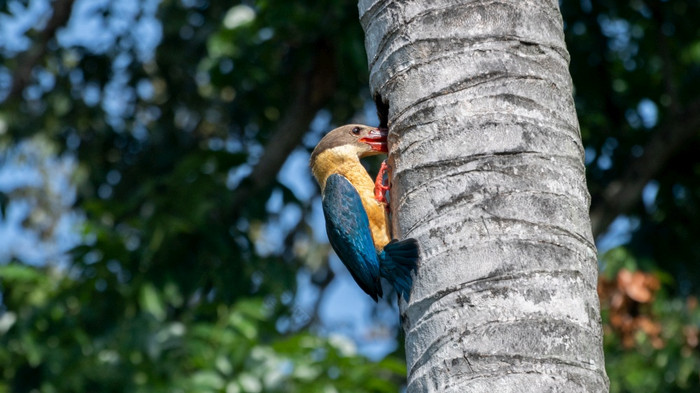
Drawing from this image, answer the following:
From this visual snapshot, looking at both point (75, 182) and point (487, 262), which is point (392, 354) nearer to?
point (75, 182)

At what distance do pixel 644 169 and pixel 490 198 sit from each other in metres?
4.65

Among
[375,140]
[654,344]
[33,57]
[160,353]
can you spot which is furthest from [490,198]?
[33,57]

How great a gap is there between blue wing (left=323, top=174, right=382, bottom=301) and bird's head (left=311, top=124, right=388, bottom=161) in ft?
0.72

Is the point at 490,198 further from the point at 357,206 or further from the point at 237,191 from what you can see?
the point at 237,191

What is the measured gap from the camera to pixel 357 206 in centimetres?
342

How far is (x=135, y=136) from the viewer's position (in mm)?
8578

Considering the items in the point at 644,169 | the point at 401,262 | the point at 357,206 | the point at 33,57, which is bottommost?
the point at 401,262

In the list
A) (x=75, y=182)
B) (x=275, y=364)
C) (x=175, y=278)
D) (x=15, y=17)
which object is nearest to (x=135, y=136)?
(x=75, y=182)

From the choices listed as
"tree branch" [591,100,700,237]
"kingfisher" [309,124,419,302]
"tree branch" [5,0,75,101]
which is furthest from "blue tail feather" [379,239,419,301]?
"tree branch" [5,0,75,101]

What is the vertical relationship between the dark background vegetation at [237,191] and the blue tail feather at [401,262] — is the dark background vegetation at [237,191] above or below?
above

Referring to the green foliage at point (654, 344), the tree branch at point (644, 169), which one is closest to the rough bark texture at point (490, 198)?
the green foliage at point (654, 344)

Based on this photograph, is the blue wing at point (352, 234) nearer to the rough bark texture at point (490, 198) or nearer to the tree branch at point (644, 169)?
the rough bark texture at point (490, 198)

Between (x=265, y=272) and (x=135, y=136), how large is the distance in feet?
8.78

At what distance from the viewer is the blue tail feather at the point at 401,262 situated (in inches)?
98.1
